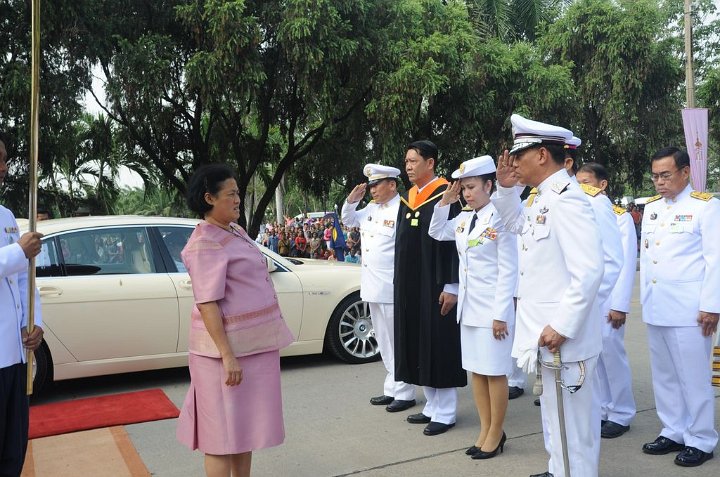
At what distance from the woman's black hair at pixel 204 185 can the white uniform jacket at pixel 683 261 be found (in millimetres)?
2738

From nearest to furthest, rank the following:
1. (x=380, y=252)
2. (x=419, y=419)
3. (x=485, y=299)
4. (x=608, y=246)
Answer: (x=485, y=299) → (x=608, y=246) → (x=419, y=419) → (x=380, y=252)

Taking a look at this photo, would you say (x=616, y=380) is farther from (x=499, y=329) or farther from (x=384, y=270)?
(x=384, y=270)

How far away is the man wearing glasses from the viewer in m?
4.17

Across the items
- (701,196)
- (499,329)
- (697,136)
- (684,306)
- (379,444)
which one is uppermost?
(697,136)

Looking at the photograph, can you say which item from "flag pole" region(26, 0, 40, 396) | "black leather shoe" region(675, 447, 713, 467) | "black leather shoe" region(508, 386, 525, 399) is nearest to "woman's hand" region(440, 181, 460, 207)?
"black leather shoe" region(675, 447, 713, 467)

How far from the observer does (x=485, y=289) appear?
443cm

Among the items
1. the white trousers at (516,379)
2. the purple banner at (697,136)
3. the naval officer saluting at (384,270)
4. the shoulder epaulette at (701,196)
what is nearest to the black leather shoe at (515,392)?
the white trousers at (516,379)

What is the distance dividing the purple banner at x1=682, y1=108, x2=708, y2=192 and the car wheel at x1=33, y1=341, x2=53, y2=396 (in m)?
→ 14.5

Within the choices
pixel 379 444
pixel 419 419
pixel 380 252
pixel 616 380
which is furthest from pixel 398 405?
pixel 616 380

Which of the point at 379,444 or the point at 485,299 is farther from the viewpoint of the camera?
the point at 379,444

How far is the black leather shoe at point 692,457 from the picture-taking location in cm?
414

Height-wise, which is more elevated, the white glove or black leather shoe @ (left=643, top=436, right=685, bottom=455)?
the white glove

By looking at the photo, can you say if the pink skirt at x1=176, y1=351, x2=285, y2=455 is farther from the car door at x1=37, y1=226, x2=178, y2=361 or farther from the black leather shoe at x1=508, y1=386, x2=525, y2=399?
the black leather shoe at x1=508, y1=386, x2=525, y2=399

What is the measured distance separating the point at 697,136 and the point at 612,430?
1331 cm
